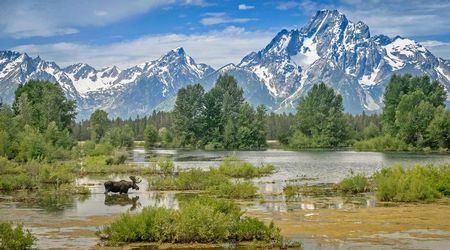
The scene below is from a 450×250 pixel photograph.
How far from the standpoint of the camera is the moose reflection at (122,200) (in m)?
39.8

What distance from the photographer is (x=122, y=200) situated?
42.5 m

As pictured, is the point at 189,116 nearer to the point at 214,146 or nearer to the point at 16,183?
the point at 214,146

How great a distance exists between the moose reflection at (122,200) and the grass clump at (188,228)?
11.0m

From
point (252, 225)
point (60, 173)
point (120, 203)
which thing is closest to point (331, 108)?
point (60, 173)

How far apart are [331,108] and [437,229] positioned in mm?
126821

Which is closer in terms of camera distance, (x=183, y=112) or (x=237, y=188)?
(x=237, y=188)

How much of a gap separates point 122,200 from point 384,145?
98.4 m

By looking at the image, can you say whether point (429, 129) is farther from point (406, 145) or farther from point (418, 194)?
point (418, 194)

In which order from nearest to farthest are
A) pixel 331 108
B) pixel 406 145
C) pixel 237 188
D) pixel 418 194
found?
pixel 418 194, pixel 237 188, pixel 406 145, pixel 331 108

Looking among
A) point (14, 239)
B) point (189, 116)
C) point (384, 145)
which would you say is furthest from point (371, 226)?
point (189, 116)

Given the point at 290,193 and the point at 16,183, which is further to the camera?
the point at 16,183

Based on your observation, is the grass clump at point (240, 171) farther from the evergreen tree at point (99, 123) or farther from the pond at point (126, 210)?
the evergreen tree at point (99, 123)

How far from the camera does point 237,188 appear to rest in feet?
141

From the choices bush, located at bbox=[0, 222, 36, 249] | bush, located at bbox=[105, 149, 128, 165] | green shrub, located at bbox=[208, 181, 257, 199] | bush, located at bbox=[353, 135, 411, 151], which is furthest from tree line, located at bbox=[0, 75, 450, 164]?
bush, located at bbox=[0, 222, 36, 249]
